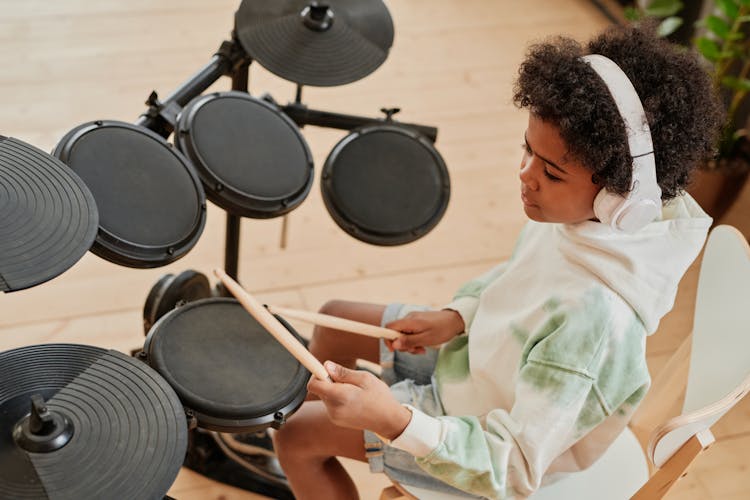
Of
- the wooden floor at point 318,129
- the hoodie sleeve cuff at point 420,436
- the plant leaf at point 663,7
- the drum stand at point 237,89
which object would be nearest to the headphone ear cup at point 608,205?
the hoodie sleeve cuff at point 420,436

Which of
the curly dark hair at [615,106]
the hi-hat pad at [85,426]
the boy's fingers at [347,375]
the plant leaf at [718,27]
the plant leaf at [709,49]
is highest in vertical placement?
the curly dark hair at [615,106]

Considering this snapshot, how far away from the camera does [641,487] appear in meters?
1.17

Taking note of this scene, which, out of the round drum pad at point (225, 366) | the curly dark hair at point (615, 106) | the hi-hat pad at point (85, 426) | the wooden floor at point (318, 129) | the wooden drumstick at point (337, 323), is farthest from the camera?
the wooden floor at point (318, 129)

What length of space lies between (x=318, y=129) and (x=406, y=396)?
1325 millimetres

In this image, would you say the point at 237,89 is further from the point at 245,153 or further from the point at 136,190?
the point at 136,190

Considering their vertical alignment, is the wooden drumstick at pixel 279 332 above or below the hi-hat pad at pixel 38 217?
below

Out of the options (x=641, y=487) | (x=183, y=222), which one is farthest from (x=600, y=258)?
(x=183, y=222)

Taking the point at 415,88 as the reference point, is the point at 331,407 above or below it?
above

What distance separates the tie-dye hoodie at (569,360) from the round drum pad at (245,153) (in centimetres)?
40

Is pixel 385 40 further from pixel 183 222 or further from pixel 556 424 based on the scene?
pixel 556 424

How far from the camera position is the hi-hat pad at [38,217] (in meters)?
0.95

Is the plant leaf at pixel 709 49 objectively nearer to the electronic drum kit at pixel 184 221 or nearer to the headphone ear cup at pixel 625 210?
the electronic drum kit at pixel 184 221

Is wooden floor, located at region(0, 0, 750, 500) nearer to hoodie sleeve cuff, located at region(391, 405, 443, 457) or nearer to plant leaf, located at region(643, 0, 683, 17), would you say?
plant leaf, located at region(643, 0, 683, 17)

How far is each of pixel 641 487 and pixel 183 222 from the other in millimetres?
692
